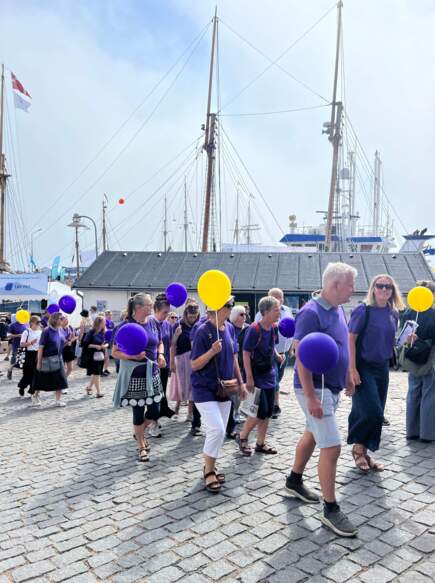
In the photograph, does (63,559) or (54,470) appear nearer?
(63,559)

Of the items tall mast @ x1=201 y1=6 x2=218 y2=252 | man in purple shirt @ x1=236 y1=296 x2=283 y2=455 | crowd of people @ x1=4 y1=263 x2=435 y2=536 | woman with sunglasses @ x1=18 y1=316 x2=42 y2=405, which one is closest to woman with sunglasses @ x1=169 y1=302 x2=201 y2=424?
crowd of people @ x1=4 y1=263 x2=435 y2=536

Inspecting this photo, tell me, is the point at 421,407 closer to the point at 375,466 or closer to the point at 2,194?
the point at 375,466

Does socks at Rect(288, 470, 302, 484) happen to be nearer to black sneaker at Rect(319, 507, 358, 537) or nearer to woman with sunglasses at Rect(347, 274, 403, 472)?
black sneaker at Rect(319, 507, 358, 537)

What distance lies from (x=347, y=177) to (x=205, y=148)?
2272 cm

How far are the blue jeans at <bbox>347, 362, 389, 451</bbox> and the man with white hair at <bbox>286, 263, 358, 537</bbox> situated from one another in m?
0.93

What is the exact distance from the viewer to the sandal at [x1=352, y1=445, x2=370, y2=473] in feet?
16.1

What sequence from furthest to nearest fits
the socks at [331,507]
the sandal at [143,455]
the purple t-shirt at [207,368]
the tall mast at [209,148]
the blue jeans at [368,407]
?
the tall mast at [209,148] < the sandal at [143,455] < the blue jeans at [368,407] < the purple t-shirt at [207,368] < the socks at [331,507]

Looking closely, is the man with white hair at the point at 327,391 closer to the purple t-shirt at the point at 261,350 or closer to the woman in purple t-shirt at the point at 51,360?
the purple t-shirt at the point at 261,350

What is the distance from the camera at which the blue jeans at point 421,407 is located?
5820mm

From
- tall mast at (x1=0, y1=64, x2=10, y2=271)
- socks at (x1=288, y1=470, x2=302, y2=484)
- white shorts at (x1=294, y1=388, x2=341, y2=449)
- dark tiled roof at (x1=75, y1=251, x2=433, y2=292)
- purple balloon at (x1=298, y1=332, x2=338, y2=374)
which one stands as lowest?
socks at (x1=288, y1=470, x2=302, y2=484)

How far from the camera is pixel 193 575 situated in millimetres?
3096

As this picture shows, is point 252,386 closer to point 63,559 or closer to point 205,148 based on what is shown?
point 63,559

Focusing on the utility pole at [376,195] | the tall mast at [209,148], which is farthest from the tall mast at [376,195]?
the tall mast at [209,148]

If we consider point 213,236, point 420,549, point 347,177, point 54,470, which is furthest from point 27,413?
point 347,177
